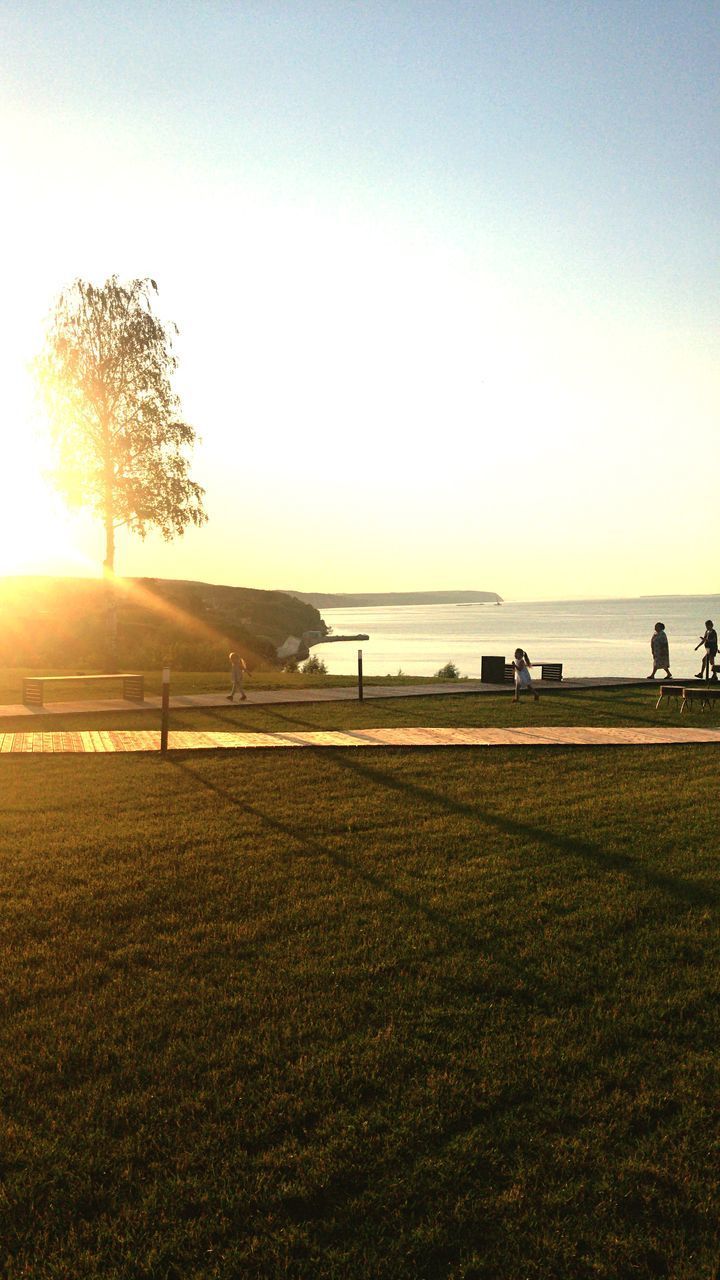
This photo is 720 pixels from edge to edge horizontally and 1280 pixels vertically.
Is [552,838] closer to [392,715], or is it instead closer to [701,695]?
[392,715]

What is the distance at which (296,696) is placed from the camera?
67.2 feet

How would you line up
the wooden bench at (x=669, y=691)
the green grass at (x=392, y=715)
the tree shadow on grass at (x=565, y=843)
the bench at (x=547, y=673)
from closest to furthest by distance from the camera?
the tree shadow on grass at (x=565, y=843), the green grass at (x=392, y=715), the wooden bench at (x=669, y=691), the bench at (x=547, y=673)

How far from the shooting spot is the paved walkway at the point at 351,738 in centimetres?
1286

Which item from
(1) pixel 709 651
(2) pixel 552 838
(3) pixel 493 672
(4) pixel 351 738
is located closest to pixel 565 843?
(2) pixel 552 838

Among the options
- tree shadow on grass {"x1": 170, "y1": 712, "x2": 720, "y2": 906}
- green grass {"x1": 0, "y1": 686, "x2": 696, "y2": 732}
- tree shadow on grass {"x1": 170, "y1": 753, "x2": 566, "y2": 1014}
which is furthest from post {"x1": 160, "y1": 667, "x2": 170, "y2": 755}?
tree shadow on grass {"x1": 170, "y1": 753, "x2": 566, "y2": 1014}

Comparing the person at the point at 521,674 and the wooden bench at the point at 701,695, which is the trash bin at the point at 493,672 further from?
the wooden bench at the point at 701,695

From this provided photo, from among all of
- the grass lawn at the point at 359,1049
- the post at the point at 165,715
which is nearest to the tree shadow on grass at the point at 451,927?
the grass lawn at the point at 359,1049

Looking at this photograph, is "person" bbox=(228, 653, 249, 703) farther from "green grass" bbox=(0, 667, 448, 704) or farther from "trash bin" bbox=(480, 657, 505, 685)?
"trash bin" bbox=(480, 657, 505, 685)

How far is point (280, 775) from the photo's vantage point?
10945 millimetres

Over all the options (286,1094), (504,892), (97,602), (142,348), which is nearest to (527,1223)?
(286,1094)

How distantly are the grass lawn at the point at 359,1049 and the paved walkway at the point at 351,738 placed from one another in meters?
4.26

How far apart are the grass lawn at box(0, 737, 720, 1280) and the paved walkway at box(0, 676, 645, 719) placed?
914 centimetres

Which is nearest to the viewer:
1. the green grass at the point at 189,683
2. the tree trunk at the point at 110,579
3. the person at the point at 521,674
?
the person at the point at 521,674

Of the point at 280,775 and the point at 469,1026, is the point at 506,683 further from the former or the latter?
the point at 469,1026
